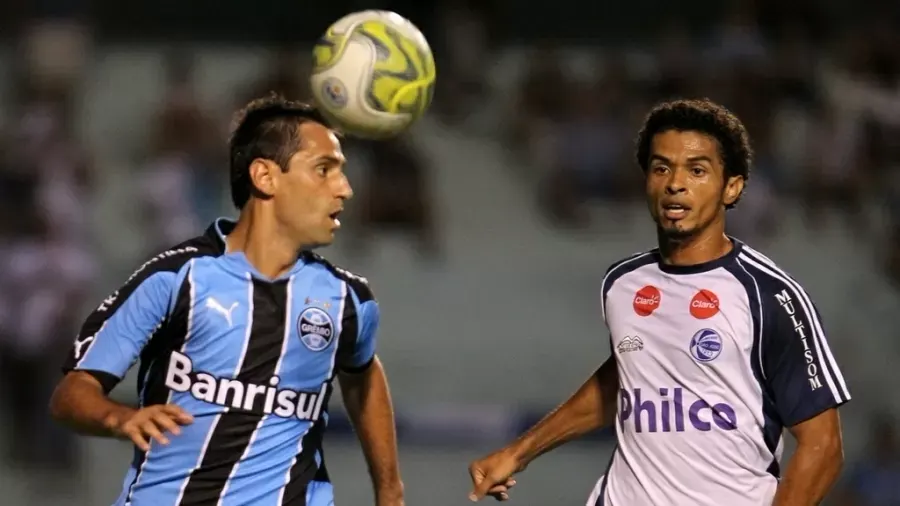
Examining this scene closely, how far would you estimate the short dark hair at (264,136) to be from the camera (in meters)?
4.72

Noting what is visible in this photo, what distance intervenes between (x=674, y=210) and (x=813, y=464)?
88 centimetres

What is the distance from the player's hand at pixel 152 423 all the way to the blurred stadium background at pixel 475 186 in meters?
4.86

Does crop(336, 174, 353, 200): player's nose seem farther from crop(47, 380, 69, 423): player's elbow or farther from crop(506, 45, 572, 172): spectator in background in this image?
crop(506, 45, 572, 172): spectator in background

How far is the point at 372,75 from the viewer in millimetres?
5047

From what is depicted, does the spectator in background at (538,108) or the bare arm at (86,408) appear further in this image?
the spectator in background at (538,108)

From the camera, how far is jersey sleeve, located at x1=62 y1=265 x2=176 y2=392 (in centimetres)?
436

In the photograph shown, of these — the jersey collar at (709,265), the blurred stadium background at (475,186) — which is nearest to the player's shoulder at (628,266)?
the jersey collar at (709,265)

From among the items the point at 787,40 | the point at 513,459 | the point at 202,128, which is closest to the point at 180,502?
the point at 513,459

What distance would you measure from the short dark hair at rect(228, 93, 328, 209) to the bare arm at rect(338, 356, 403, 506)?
2.44 ft

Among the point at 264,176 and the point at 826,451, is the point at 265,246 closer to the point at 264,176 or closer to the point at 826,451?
the point at 264,176

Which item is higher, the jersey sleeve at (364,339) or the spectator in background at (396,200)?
the spectator in background at (396,200)

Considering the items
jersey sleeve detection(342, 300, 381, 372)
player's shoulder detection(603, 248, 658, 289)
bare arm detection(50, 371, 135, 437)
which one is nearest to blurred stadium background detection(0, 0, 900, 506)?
jersey sleeve detection(342, 300, 381, 372)

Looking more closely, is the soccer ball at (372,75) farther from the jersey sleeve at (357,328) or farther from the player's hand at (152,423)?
the player's hand at (152,423)

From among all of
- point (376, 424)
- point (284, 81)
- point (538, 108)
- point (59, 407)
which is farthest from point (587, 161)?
point (59, 407)
